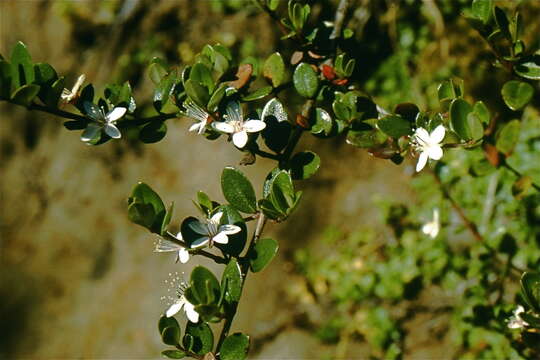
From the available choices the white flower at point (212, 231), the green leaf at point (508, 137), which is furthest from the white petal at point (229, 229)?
the green leaf at point (508, 137)

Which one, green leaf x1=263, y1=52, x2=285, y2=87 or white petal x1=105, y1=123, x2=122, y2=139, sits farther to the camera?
green leaf x1=263, y1=52, x2=285, y2=87

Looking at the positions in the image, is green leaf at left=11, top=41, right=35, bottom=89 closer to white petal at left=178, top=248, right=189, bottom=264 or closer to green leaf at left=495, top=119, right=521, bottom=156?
white petal at left=178, top=248, right=189, bottom=264

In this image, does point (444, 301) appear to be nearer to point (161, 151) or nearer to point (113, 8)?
point (161, 151)

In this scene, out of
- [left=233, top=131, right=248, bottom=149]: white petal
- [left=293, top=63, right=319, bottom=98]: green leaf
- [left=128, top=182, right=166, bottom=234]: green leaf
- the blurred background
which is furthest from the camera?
the blurred background

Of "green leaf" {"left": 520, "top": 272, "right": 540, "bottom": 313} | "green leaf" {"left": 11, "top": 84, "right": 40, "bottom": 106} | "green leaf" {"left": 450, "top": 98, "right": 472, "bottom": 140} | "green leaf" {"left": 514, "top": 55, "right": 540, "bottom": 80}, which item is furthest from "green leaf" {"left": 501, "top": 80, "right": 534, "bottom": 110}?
"green leaf" {"left": 11, "top": 84, "right": 40, "bottom": 106}

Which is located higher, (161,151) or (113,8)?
(113,8)

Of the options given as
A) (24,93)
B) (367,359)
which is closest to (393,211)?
(367,359)
